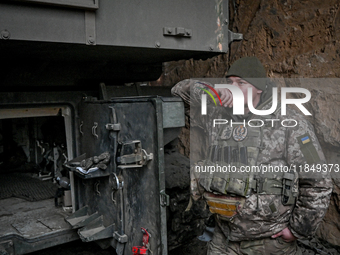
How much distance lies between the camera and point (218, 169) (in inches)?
97.0

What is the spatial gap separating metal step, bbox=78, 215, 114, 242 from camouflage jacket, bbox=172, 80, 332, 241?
3.38 ft

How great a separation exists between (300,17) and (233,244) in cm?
226

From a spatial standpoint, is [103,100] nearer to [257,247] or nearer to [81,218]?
[81,218]

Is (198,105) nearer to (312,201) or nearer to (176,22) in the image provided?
(176,22)

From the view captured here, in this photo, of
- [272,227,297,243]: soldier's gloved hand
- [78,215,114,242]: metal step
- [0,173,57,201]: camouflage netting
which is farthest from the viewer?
[0,173,57,201]: camouflage netting

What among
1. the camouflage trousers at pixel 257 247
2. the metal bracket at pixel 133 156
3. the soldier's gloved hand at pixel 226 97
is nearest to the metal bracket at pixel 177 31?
the soldier's gloved hand at pixel 226 97

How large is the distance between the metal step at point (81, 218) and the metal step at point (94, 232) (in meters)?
0.04

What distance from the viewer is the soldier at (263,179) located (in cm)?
225

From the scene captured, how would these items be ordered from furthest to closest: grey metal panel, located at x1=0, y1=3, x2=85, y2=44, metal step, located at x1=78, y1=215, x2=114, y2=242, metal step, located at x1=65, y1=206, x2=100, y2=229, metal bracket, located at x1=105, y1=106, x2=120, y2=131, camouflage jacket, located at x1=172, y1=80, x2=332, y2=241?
1. metal step, located at x1=65, y1=206, x2=100, y2=229
2. metal step, located at x1=78, y1=215, x2=114, y2=242
3. metal bracket, located at x1=105, y1=106, x2=120, y2=131
4. camouflage jacket, located at x1=172, y1=80, x2=332, y2=241
5. grey metal panel, located at x1=0, y1=3, x2=85, y2=44

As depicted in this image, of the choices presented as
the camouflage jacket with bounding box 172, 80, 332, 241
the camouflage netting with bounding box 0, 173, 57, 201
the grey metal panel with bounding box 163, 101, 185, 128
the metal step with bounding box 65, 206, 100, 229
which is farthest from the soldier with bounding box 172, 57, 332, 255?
the camouflage netting with bounding box 0, 173, 57, 201

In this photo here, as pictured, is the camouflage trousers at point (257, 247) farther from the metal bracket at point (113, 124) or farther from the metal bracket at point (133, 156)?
the metal bracket at point (113, 124)

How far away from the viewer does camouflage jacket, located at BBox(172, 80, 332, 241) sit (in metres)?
2.23

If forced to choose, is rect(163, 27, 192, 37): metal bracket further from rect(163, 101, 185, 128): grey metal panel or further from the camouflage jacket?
the camouflage jacket

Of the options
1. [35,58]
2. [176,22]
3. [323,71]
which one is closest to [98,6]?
[176,22]
